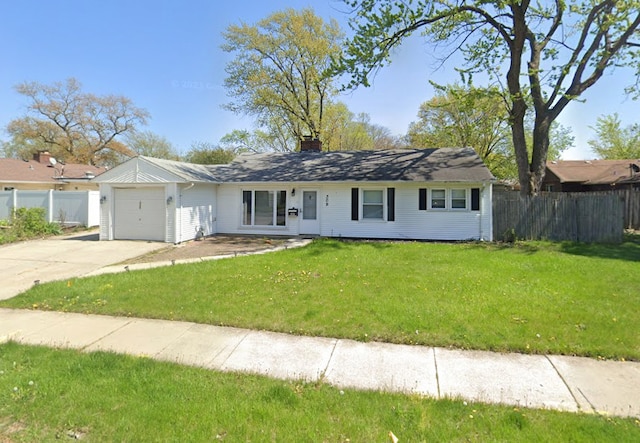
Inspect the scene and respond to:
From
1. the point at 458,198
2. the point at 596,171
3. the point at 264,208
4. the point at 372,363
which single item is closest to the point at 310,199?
the point at 264,208

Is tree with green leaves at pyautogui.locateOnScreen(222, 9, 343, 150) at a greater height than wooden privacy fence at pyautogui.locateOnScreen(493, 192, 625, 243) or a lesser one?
greater

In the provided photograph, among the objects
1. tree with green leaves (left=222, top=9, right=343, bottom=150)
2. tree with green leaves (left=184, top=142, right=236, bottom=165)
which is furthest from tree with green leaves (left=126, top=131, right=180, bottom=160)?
tree with green leaves (left=222, top=9, right=343, bottom=150)

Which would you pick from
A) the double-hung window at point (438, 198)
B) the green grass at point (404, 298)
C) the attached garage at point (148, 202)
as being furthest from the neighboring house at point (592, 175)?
the attached garage at point (148, 202)

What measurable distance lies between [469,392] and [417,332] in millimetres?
1405

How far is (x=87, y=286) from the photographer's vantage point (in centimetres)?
711

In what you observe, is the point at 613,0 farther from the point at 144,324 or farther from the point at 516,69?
the point at 144,324

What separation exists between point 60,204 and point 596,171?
1391 inches

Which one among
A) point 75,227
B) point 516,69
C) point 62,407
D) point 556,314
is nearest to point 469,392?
point 556,314

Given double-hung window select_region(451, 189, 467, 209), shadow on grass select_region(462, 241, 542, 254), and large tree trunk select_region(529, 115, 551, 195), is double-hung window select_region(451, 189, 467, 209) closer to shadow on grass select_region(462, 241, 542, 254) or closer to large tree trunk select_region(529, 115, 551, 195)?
shadow on grass select_region(462, 241, 542, 254)

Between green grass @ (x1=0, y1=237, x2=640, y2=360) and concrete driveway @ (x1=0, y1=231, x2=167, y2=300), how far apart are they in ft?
4.47

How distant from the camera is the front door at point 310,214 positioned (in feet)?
48.5

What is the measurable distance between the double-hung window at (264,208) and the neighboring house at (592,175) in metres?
19.3

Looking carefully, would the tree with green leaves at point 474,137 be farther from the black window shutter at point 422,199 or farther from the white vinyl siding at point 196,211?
the white vinyl siding at point 196,211

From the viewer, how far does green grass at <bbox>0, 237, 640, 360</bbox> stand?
4.77 metres
